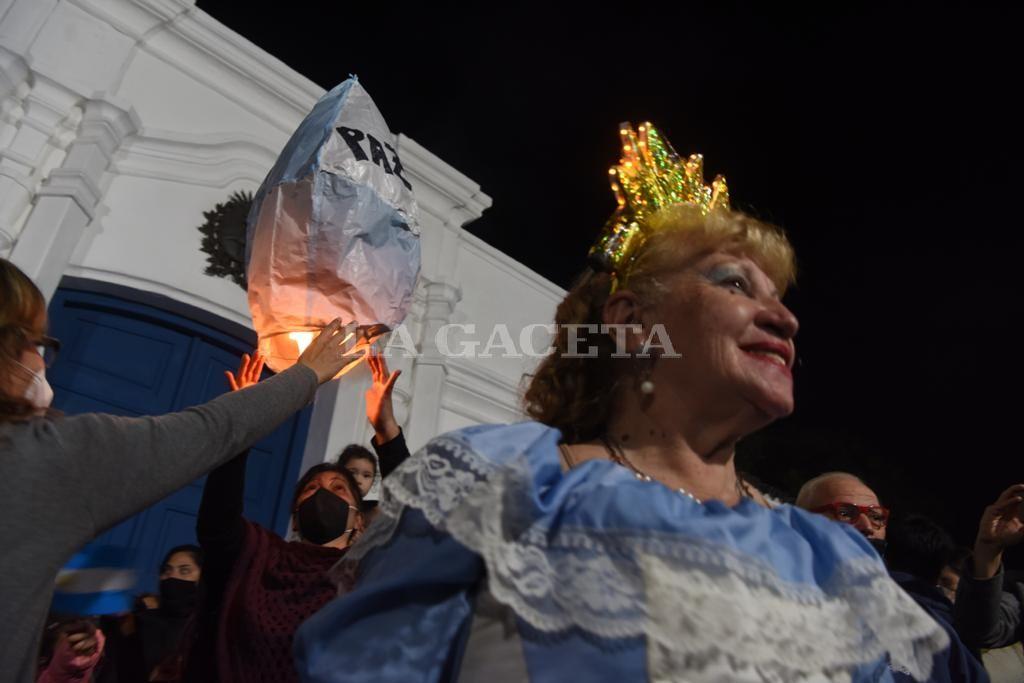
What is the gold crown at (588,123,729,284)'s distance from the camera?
158cm

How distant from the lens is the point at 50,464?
3.83 ft

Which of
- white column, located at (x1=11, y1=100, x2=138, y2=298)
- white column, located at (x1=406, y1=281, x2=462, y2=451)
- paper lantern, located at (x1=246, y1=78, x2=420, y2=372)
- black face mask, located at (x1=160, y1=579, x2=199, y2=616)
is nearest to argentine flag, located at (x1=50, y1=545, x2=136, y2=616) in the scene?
black face mask, located at (x1=160, y1=579, x2=199, y2=616)

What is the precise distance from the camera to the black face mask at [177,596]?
2.80 m

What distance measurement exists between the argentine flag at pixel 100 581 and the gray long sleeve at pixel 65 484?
297cm

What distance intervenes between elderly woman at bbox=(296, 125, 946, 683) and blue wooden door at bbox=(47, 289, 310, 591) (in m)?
3.90

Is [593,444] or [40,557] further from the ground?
[593,444]

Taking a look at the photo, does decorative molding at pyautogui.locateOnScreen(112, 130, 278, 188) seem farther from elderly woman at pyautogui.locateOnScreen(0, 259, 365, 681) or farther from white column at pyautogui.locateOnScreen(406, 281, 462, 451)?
elderly woman at pyautogui.locateOnScreen(0, 259, 365, 681)

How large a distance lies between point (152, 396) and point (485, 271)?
11.0 ft

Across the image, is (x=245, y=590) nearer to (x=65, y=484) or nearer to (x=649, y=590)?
(x=65, y=484)

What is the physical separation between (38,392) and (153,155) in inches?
164

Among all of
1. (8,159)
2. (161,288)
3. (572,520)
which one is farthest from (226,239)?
(572,520)

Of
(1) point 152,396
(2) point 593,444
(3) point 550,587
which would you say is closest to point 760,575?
(3) point 550,587

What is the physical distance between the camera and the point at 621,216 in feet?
5.41

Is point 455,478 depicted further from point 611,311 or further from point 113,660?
point 113,660
